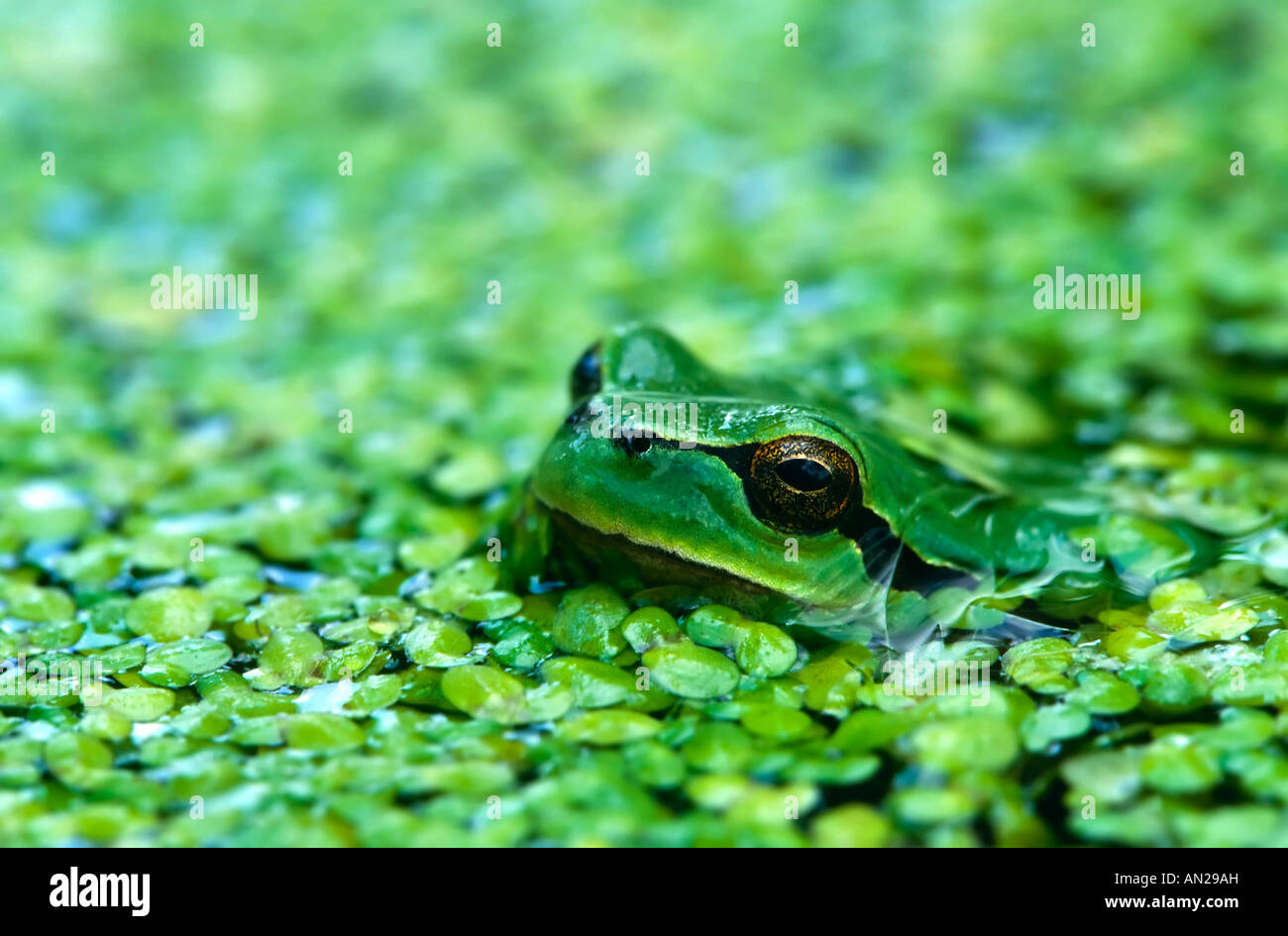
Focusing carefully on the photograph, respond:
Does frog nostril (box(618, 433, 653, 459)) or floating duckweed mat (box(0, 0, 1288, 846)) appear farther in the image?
frog nostril (box(618, 433, 653, 459))

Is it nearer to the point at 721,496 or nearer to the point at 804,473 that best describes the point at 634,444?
the point at 721,496

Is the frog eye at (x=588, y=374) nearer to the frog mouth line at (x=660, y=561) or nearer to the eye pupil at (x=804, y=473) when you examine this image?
the frog mouth line at (x=660, y=561)

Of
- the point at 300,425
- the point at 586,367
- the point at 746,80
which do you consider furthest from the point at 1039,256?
the point at 300,425

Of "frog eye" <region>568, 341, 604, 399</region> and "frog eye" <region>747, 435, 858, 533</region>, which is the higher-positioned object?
"frog eye" <region>568, 341, 604, 399</region>

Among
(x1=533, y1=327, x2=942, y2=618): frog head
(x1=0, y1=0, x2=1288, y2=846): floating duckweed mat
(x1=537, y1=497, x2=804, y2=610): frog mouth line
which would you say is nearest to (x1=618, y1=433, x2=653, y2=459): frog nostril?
(x1=533, y1=327, x2=942, y2=618): frog head

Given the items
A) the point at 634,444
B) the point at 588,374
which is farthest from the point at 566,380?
the point at 634,444

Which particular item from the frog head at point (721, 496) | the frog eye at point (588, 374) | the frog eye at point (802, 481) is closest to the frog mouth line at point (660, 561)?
the frog head at point (721, 496)

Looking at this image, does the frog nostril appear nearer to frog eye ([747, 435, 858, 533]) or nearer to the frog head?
the frog head
